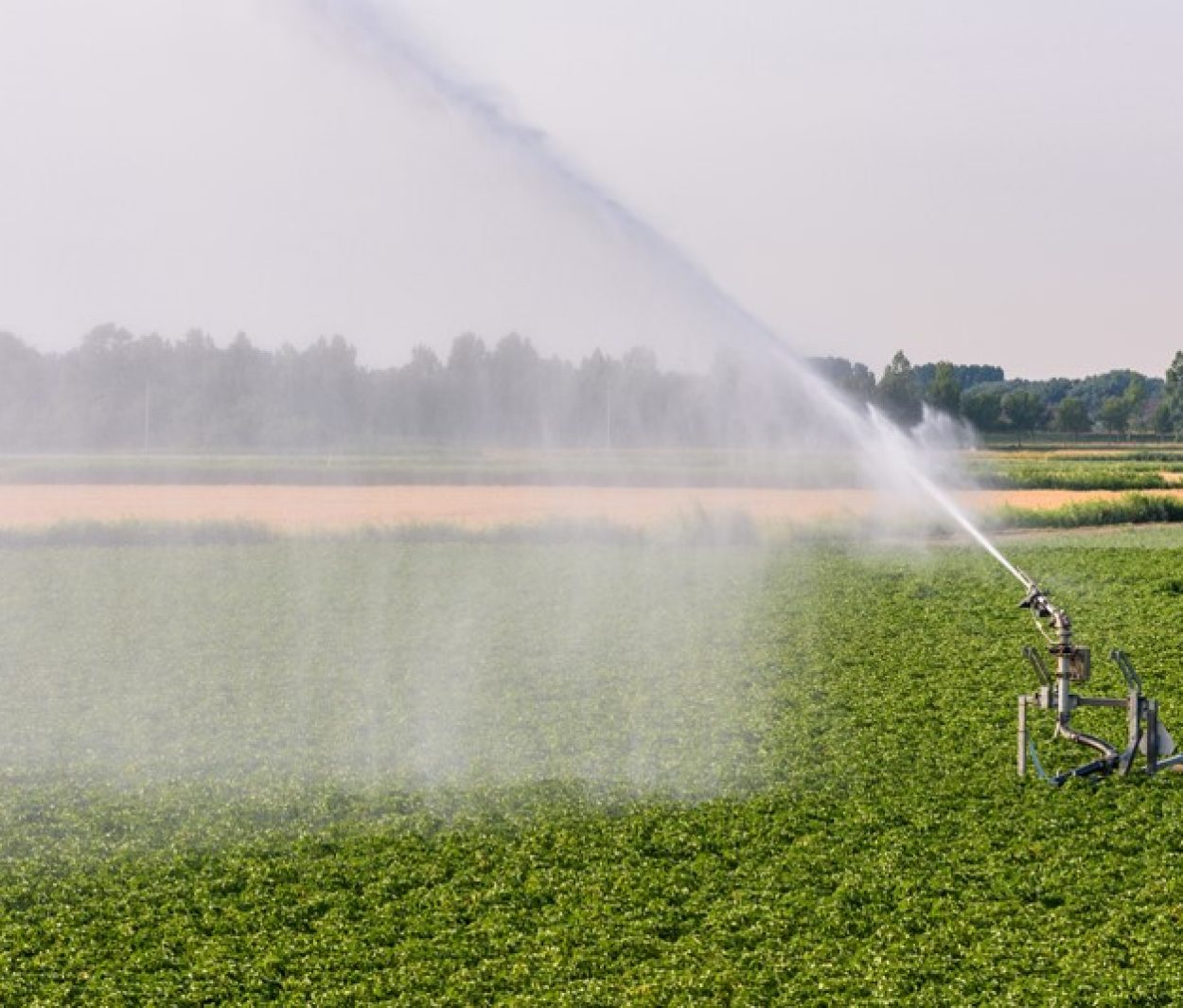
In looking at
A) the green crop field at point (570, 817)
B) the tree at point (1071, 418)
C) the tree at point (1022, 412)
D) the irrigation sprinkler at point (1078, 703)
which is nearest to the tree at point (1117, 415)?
the tree at point (1071, 418)

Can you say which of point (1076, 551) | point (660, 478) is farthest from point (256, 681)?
point (660, 478)

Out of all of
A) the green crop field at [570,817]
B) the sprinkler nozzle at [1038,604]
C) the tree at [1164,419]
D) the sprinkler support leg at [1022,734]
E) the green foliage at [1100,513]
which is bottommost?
the green crop field at [570,817]

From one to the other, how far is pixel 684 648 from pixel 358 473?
36650mm

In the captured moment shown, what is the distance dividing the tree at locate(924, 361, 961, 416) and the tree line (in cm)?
5619

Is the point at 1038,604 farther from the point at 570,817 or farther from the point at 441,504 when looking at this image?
the point at 441,504

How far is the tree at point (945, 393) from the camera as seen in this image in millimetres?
102688

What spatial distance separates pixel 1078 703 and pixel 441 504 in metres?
33.2

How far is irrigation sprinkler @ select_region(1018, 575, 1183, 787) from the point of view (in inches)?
420

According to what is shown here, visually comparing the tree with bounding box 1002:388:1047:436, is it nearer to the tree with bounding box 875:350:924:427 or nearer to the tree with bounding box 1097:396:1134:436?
the tree with bounding box 1097:396:1134:436

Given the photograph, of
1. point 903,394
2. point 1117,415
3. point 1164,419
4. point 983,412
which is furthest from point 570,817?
point 1117,415

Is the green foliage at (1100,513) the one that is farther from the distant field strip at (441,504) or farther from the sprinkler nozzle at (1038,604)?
the sprinkler nozzle at (1038,604)

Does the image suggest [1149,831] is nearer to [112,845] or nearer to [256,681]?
[112,845]

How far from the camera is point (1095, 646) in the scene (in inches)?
781

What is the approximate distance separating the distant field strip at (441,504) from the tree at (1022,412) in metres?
61.1
